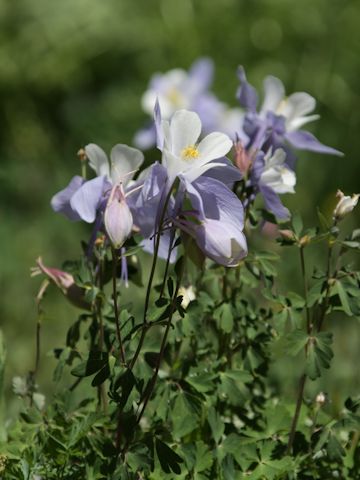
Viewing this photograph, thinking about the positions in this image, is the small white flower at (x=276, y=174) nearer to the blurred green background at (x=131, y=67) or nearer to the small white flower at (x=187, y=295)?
the small white flower at (x=187, y=295)

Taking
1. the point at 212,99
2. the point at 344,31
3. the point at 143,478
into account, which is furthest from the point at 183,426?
the point at 344,31

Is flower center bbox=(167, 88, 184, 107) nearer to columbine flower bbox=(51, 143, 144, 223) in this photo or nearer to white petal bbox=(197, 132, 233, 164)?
columbine flower bbox=(51, 143, 144, 223)

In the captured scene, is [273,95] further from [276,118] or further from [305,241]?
[305,241]

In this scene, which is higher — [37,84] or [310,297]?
[310,297]

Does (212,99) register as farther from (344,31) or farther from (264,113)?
(264,113)

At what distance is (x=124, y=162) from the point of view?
1400 millimetres

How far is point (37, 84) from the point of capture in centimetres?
454

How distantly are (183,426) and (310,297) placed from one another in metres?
0.27

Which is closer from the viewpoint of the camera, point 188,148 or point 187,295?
point 188,148

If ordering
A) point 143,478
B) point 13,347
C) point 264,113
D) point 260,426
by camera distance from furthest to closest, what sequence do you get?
point 13,347, point 264,113, point 260,426, point 143,478

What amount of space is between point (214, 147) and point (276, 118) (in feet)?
1.52

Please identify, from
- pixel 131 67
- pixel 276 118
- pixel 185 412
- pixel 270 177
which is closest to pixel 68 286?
pixel 185 412

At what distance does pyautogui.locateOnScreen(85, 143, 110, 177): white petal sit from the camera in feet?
4.68

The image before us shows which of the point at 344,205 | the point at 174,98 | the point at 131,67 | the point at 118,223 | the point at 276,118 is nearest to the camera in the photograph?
the point at 118,223
